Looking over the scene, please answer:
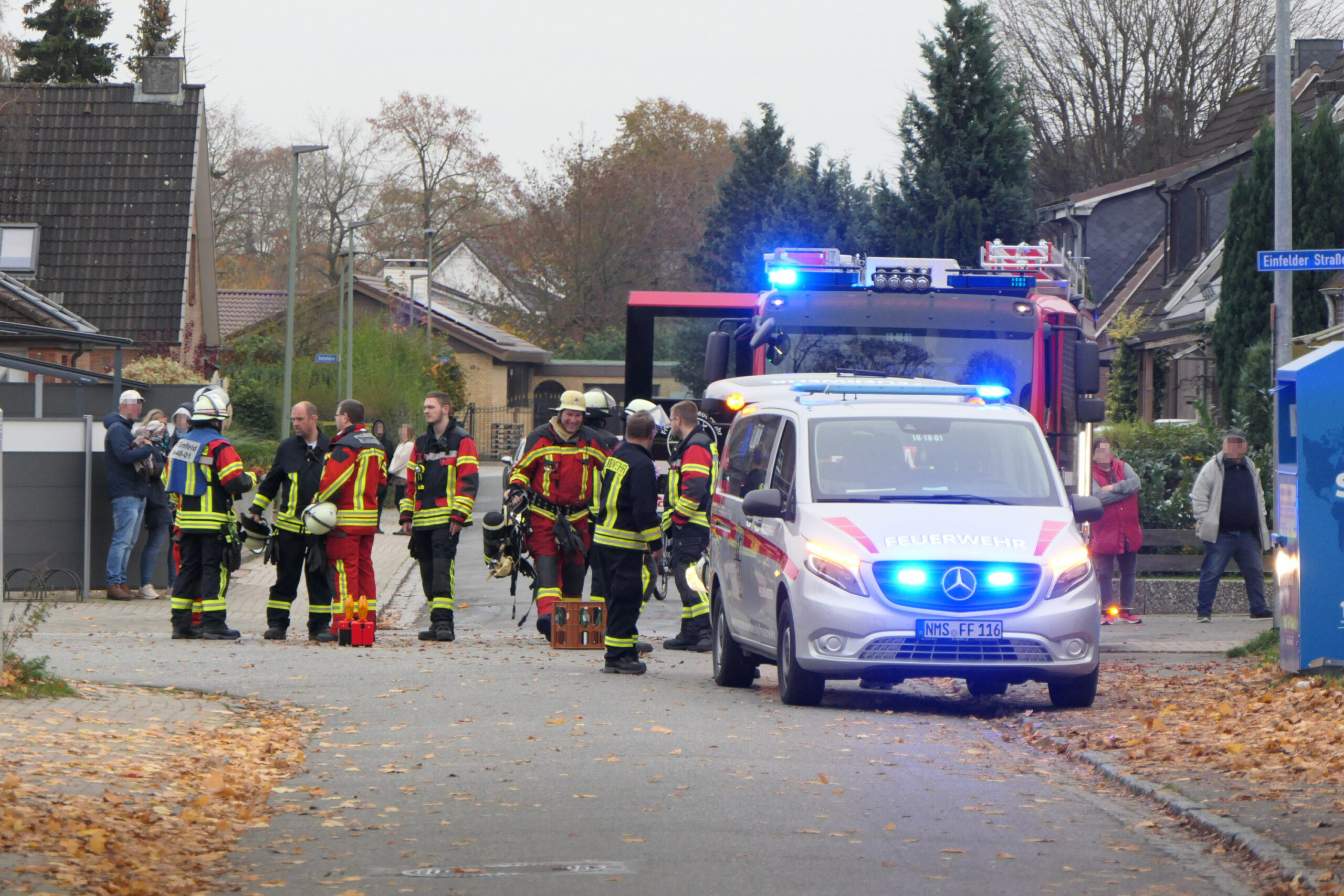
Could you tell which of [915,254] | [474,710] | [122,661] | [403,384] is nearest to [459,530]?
[122,661]

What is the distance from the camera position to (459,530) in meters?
14.2

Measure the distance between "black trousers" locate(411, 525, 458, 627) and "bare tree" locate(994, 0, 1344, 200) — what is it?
36.9m

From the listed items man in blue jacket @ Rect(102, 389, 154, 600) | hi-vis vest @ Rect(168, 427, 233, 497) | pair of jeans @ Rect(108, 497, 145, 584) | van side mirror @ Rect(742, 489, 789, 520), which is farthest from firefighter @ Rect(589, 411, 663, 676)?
pair of jeans @ Rect(108, 497, 145, 584)

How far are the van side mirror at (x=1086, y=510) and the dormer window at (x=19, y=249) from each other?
30.2 metres

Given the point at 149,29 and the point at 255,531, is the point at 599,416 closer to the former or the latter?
the point at 255,531

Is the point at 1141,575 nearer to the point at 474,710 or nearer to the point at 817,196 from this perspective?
the point at 474,710

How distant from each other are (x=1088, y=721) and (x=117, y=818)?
5.42 meters

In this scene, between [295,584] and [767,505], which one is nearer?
[767,505]

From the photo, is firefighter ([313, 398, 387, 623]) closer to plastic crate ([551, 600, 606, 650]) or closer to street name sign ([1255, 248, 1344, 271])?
plastic crate ([551, 600, 606, 650])

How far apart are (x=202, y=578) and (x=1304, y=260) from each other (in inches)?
327

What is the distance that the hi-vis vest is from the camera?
1422 cm

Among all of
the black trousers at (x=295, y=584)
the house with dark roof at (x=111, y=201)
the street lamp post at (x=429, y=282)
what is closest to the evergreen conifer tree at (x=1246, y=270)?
the black trousers at (x=295, y=584)

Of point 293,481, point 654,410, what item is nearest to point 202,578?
point 293,481

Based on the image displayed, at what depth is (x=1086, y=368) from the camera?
15.1 m
